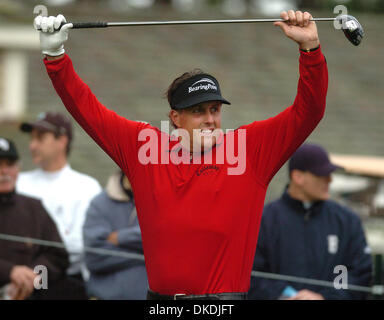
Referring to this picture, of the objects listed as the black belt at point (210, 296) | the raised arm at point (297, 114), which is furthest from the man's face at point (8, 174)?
the raised arm at point (297, 114)

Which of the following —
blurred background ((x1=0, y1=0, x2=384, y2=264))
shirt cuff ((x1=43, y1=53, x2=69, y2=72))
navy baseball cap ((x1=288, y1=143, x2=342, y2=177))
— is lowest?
shirt cuff ((x1=43, y1=53, x2=69, y2=72))

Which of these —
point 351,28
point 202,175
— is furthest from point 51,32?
point 351,28

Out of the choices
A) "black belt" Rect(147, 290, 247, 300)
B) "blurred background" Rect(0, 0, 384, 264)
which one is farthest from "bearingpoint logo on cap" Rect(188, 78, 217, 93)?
"blurred background" Rect(0, 0, 384, 264)

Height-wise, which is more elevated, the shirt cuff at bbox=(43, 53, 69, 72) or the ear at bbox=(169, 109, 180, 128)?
the shirt cuff at bbox=(43, 53, 69, 72)

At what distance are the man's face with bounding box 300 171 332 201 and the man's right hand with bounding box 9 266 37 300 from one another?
1917mm

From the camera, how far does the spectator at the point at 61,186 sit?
225 inches

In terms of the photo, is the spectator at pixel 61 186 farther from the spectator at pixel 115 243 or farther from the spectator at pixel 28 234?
the spectator at pixel 115 243

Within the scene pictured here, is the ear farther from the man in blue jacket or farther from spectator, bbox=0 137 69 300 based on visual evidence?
spectator, bbox=0 137 69 300

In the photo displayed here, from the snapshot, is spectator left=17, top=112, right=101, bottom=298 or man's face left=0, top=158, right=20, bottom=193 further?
spectator left=17, top=112, right=101, bottom=298

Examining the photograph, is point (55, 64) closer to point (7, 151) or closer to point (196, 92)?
point (196, 92)

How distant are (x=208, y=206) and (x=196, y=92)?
0.50 meters

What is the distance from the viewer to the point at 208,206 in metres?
3.20

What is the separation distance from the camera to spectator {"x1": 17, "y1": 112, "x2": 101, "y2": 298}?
5711 mm

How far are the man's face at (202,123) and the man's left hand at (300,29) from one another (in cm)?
46
